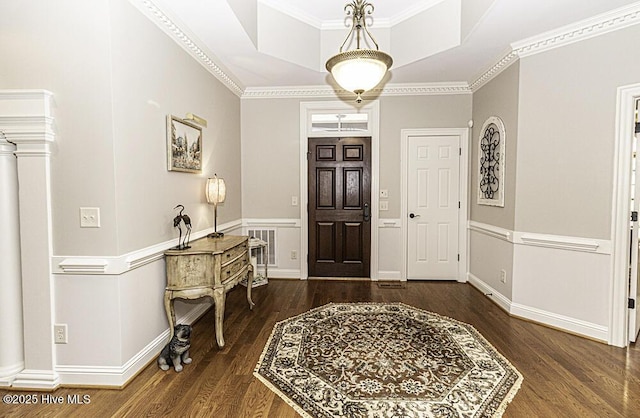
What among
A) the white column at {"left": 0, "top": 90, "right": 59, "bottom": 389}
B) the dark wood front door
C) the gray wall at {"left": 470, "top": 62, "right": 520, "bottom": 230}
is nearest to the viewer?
the white column at {"left": 0, "top": 90, "right": 59, "bottom": 389}

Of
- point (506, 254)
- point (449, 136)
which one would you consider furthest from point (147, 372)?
point (449, 136)

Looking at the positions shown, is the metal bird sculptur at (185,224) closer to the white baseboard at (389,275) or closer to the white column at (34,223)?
the white column at (34,223)

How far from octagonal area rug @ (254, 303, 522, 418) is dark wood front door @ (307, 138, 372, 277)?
1.55 metres

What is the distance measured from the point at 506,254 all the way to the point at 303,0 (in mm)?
3491

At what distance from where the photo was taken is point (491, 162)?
4.14 m

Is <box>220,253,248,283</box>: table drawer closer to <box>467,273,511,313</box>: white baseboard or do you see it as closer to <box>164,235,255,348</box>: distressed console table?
<box>164,235,255,348</box>: distressed console table

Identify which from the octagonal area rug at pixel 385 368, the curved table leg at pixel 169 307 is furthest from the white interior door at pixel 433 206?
the curved table leg at pixel 169 307

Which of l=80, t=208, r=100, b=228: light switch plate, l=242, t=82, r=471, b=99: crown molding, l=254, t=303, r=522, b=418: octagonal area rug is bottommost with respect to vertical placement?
l=254, t=303, r=522, b=418: octagonal area rug

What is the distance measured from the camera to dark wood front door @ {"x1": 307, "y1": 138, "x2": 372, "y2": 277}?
16.1ft

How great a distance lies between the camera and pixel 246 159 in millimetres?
5016

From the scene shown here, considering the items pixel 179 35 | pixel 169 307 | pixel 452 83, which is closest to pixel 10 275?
pixel 169 307

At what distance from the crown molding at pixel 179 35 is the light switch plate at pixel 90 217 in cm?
149

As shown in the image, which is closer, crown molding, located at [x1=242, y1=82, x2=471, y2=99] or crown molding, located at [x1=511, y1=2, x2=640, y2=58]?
crown molding, located at [x1=511, y1=2, x2=640, y2=58]

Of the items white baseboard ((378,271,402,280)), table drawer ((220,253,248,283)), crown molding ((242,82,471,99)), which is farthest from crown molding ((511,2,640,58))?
table drawer ((220,253,248,283))
